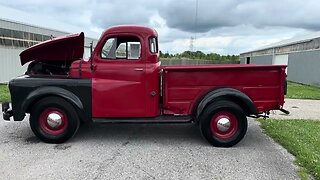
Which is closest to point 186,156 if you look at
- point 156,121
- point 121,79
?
point 156,121

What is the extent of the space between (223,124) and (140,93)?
5.34ft

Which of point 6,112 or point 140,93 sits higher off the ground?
point 140,93

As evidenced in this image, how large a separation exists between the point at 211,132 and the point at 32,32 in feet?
52.8

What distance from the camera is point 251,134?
6762 millimetres

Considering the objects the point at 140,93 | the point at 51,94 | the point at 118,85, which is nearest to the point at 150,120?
the point at 140,93

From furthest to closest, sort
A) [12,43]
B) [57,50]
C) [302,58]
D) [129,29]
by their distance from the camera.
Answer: [302,58], [12,43], [57,50], [129,29]

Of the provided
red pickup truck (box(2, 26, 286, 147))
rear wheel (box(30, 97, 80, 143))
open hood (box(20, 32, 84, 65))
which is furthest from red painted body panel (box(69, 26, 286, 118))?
open hood (box(20, 32, 84, 65))

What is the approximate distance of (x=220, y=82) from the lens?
19.2 feet

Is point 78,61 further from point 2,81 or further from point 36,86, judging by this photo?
point 2,81

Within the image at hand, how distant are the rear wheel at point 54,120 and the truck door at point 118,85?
46 centimetres

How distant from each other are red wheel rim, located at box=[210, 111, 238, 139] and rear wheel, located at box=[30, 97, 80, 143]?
2.54m

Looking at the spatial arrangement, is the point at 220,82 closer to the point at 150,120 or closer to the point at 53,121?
the point at 150,120

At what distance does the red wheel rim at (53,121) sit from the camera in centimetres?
592

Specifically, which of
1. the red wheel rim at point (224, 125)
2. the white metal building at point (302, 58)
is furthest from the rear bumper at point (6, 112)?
the white metal building at point (302, 58)
